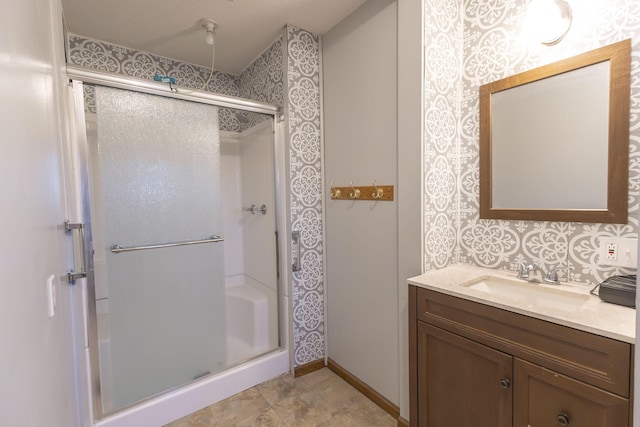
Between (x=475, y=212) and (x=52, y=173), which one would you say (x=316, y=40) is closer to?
(x=475, y=212)

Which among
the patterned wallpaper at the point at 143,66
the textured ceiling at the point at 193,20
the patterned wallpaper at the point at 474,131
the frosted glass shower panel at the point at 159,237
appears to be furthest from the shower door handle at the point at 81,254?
the patterned wallpaper at the point at 474,131

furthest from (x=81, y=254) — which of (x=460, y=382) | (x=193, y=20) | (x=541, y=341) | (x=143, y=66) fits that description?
(x=541, y=341)

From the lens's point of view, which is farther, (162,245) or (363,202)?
(363,202)

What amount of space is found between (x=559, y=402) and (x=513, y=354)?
0.54 feet

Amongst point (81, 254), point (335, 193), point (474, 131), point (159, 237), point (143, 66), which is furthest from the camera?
point (143, 66)

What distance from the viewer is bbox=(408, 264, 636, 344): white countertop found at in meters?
0.85

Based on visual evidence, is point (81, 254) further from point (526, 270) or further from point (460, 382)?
point (526, 270)

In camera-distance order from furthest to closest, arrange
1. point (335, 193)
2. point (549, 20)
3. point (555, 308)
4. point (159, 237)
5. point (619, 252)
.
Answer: point (335, 193), point (159, 237), point (549, 20), point (619, 252), point (555, 308)

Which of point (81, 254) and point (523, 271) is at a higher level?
point (81, 254)

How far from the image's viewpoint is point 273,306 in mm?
2268

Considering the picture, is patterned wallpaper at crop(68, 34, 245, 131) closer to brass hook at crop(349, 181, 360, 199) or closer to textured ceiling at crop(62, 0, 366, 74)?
textured ceiling at crop(62, 0, 366, 74)

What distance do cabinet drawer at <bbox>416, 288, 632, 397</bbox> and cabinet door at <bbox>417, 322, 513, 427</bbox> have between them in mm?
48

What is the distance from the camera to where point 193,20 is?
6.17ft

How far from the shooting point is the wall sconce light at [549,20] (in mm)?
1221
